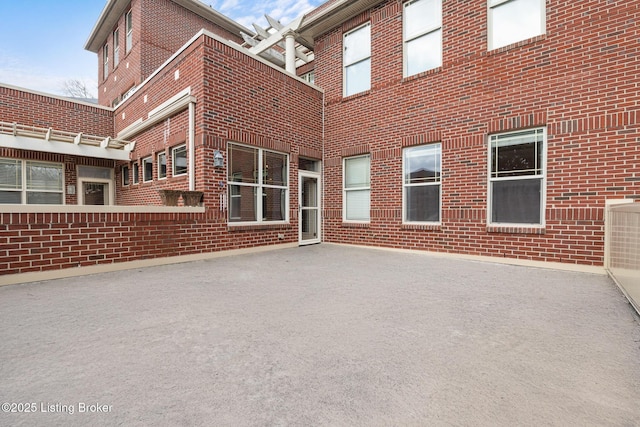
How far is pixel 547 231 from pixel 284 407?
5935 mm

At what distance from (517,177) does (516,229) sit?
3.52ft

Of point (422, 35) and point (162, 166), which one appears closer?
point (422, 35)

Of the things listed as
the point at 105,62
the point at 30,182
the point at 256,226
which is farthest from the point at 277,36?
the point at 105,62

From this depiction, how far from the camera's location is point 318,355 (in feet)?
6.82

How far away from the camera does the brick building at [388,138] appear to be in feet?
16.3

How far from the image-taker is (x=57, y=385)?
1702 millimetres

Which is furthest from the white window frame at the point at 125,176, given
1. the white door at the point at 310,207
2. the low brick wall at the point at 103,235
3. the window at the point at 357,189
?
the window at the point at 357,189

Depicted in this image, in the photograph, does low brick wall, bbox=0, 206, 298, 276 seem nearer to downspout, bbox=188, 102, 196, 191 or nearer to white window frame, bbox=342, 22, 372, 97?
downspout, bbox=188, 102, 196, 191

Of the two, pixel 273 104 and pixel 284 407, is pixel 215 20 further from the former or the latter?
pixel 284 407

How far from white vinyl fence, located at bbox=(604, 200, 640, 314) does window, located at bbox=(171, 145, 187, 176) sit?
8121mm

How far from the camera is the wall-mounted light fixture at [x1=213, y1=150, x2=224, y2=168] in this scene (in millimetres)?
6363

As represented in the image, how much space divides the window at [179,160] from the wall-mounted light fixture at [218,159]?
1.19 meters

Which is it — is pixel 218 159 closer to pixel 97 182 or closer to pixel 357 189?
pixel 357 189

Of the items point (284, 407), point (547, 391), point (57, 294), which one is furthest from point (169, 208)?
point (547, 391)
